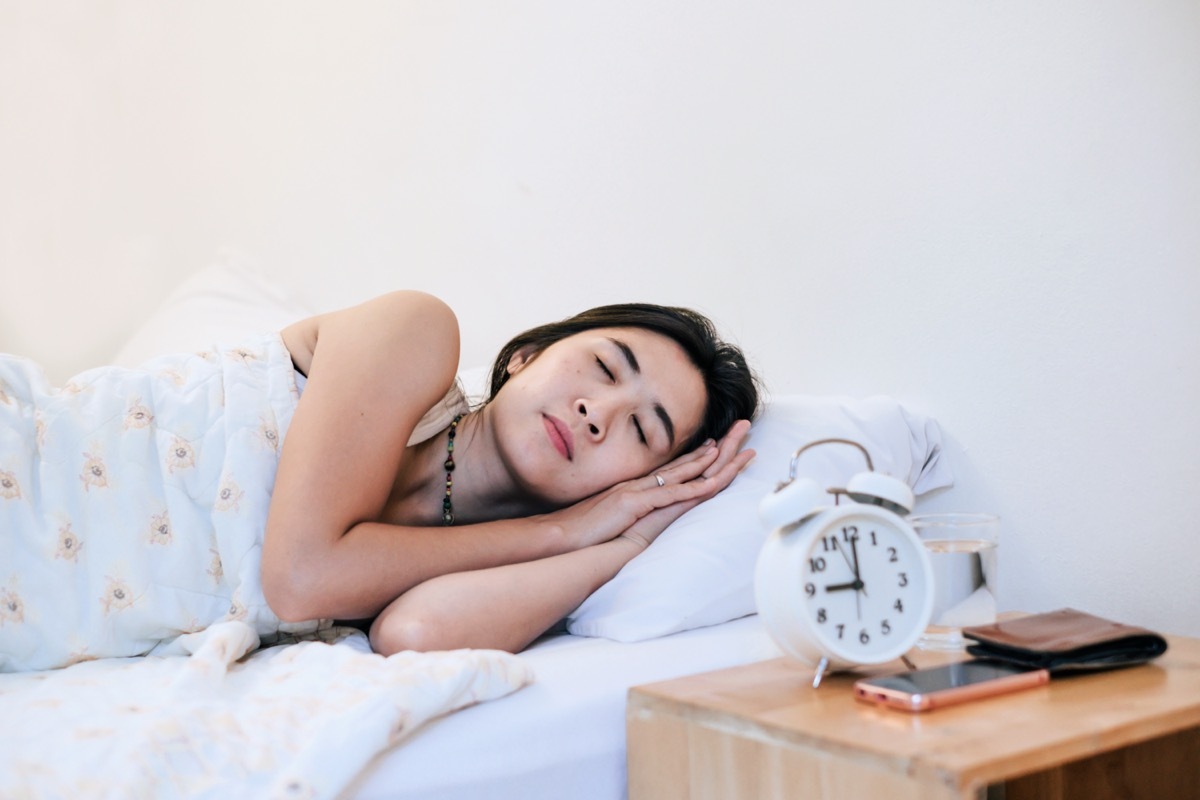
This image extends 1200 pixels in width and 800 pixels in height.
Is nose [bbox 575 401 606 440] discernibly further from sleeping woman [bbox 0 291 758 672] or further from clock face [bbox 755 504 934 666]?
clock face [bbox 755 504 934 666]

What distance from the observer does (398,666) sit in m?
1.00

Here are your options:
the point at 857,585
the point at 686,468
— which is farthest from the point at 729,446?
the point at 857,585

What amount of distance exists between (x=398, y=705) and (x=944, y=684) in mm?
466

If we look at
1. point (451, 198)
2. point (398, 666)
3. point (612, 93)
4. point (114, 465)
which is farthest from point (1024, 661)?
point (451, 198)

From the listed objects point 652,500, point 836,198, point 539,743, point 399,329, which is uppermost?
point 836,198

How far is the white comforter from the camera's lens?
0.84m

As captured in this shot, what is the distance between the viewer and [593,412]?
4.59 ft

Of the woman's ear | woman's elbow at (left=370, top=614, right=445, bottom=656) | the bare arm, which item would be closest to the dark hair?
the woman's ear

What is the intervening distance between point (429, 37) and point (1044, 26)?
1553 mm

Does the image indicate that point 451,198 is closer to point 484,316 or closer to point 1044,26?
point 484,316

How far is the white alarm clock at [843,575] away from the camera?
0.90 m

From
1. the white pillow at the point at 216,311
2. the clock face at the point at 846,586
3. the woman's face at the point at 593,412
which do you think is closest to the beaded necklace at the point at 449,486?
the woman's face at the point at 593,412

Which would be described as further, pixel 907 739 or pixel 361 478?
pixel 361 478

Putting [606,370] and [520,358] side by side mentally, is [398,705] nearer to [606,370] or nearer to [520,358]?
[606,370]
